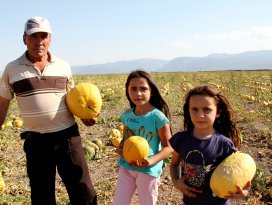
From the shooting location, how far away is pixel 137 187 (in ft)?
10.2

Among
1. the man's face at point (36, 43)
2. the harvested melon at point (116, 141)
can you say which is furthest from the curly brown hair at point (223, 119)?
the harvested melon at point (116, 141)

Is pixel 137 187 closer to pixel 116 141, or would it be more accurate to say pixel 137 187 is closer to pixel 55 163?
pixel 55 163

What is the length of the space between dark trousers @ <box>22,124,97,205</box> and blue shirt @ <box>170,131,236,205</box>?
117cm

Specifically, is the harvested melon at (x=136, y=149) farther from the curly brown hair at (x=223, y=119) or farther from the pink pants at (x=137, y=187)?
the curly brown hair at (x=223, y=119)

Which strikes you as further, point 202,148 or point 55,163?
point 55,163

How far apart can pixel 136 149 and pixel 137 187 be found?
0.44 m

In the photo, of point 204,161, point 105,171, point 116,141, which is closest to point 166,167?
point 105,171

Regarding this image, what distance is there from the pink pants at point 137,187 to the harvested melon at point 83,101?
0.65m

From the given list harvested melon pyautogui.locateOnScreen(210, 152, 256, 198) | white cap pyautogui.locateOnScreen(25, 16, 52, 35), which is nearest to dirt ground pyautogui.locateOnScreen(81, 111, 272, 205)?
harvested melon pyautogui.locateOnScreen(210, 152, 256, 198)

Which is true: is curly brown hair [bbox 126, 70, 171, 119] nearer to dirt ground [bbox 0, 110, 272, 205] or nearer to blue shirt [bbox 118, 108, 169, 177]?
blue shirt [bbox 118, 108, 169, 177]

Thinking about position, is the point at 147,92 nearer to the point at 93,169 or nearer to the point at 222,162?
the point at 222,162

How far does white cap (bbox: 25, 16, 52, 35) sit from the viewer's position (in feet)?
10.2

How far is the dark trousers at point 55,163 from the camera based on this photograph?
3.30 m

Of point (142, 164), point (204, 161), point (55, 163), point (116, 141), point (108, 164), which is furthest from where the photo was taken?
point (116, 141)
